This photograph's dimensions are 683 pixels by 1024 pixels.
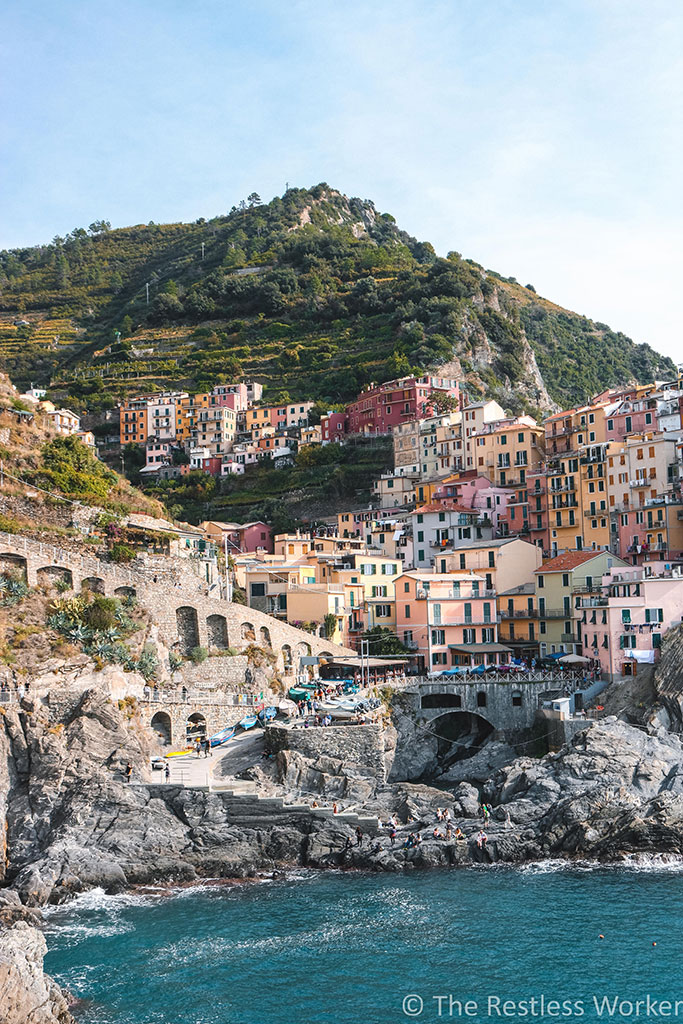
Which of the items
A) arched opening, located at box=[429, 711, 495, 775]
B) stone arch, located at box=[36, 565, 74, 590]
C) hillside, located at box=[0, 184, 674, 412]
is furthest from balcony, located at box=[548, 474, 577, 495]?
hillside, located at box=[0, 184, 674, 412]

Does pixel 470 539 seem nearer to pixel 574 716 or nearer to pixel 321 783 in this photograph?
pixel 574 716

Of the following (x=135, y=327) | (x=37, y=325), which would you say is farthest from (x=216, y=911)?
(x=37, y=325)

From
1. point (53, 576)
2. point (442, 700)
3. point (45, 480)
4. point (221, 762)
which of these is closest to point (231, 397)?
point (45, 480)

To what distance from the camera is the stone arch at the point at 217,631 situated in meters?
52.3

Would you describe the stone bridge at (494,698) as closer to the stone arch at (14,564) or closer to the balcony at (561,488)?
the balcony at (561,488)

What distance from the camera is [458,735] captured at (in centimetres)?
5331

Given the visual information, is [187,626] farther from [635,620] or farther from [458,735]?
[635,620]

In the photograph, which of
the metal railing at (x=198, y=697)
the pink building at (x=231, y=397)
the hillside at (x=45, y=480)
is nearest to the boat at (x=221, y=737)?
the metal railing at (x=198, y=697)

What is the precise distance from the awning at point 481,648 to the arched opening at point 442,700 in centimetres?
367

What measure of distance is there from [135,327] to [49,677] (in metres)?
106

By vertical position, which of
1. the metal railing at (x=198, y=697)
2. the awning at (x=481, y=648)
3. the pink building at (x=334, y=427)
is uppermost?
the pink building at (x=334, y=427)

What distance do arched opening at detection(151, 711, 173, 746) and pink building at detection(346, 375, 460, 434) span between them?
178 feet

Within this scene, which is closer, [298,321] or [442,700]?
[442,700]

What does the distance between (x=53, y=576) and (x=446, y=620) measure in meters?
23.2
